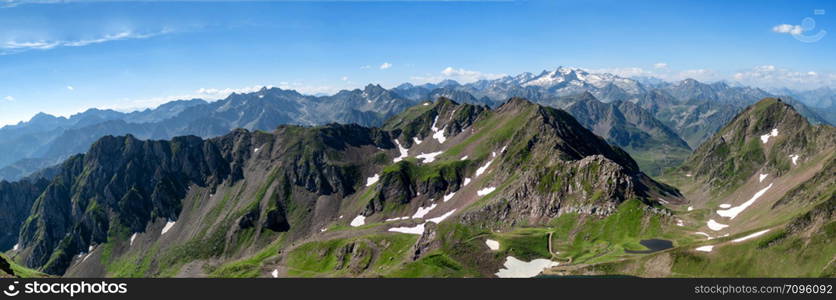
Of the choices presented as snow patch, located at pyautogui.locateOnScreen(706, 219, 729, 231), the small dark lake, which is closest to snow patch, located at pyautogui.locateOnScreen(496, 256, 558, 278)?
the small dark lake

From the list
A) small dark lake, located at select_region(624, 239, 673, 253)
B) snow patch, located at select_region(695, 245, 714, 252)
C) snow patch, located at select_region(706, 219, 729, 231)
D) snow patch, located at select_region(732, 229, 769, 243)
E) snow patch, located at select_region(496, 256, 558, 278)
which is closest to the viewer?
snow patch, located at select_region(695, 245, 714, 252)

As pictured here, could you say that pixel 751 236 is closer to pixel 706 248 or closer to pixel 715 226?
pixel 706 248

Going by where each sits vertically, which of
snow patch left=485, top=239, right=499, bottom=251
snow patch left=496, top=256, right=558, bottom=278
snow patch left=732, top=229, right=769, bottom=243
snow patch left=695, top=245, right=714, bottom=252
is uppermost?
snow patch left=732, top=229, right=769, bottom=243

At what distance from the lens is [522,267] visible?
161 m

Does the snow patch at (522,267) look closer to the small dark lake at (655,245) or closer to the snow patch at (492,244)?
the snow patch at (492,244)

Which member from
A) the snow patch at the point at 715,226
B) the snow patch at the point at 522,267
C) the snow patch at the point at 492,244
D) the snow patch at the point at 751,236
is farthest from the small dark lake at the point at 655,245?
the snow patch at the point at 492,244

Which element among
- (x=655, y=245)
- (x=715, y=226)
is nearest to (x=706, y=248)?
(x=655, y=245)

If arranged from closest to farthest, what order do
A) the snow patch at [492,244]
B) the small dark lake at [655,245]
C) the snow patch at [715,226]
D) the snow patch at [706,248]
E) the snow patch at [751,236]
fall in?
1. the snow patch at [706,248]
2. the snow patch at [751,236]
3. the small dark lake at [655,245]
4. the snow patch at [492,244]
5. the snow patch at [715,226]

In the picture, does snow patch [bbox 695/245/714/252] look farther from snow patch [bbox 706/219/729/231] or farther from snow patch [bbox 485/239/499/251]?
snow patch [bbox 485/239/499/251]

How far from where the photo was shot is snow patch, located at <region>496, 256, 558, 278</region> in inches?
6137

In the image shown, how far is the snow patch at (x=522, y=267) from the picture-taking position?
15588 centimetres
